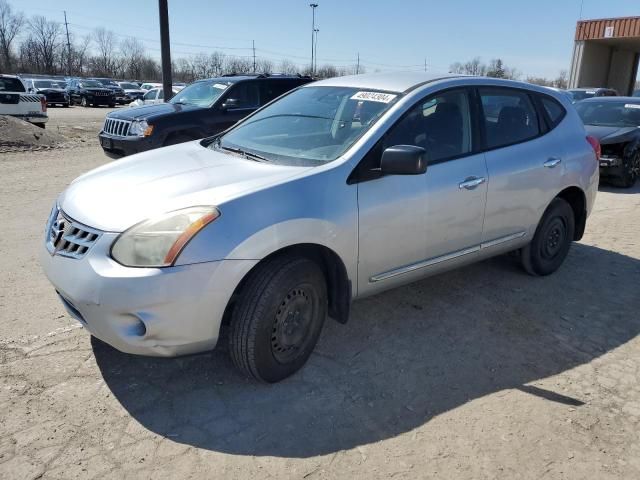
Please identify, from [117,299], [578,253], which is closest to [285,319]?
[117,299]

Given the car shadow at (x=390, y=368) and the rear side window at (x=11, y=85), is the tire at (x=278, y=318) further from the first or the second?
the rear side window at (x=11, y=85)

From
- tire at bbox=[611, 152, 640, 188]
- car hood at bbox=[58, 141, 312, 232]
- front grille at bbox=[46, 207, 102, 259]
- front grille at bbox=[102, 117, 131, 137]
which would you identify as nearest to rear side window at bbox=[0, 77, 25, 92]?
front grille at bbox=[102, 117, 131, 137]

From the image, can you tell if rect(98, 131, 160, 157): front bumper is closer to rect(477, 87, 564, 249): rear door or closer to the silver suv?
the silver suv

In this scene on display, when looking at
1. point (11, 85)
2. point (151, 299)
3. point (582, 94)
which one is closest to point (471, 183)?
point (151, 299)

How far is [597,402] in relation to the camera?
2994 mm

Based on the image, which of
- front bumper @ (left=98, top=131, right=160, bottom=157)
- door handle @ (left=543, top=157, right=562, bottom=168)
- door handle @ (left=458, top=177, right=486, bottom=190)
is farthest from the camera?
front bumper @ (left=98, top=131, right=160, bottom=157)

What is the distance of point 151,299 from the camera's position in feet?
8.25

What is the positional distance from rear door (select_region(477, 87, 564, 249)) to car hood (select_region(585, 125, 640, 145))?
5.59 m

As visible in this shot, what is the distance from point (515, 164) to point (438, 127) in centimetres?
85

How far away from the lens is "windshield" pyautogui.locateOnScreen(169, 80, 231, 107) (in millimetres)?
8791

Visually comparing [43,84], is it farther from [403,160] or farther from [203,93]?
[403,160]

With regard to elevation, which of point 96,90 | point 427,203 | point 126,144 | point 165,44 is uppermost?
point 165,44

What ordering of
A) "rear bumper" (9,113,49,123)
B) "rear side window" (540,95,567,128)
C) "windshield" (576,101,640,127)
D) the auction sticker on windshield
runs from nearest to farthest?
the auction sticker on windshield
"rear side window" (540,95,567,128)
"windshield" (576,101,640,127)
"rear bumper" (9,113,49,123)

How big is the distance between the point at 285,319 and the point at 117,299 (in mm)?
931
